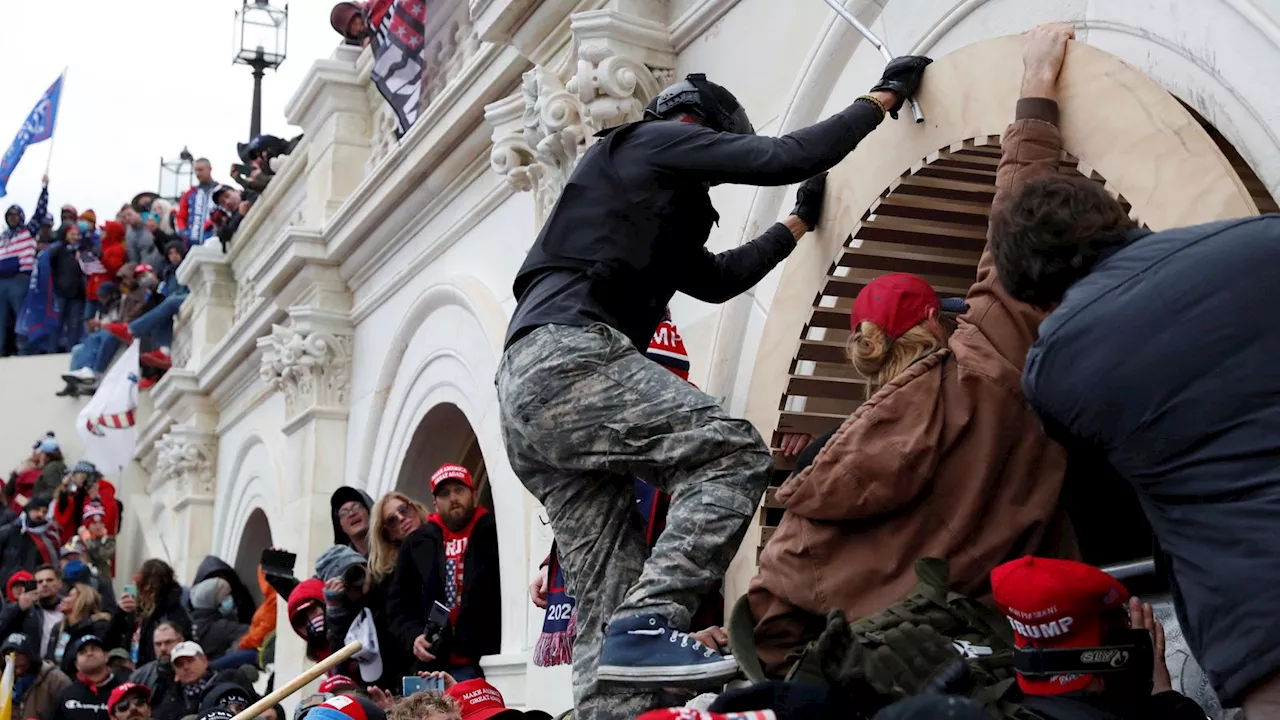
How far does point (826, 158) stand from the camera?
12.9 ft

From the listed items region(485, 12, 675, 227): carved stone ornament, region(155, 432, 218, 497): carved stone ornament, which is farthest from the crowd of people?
region(485, 12, 675, 227): carved stone ornament

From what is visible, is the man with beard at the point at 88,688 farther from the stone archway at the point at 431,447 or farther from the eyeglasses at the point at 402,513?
the eyeglasses at the point at 402,513

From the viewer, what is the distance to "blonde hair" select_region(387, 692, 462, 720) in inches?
185

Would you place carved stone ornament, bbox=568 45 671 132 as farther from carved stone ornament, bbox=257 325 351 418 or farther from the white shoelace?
carved stone ornament, bbox=257 325 351 418

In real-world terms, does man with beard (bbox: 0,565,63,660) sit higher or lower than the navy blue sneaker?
higher

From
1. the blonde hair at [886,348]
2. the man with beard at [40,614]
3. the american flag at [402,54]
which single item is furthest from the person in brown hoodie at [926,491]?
the man with beard at [40,614]

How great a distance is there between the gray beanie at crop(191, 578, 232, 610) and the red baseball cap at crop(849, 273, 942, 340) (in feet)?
32.1

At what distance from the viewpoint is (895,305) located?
12.9 ft

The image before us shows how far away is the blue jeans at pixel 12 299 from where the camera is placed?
927 inches

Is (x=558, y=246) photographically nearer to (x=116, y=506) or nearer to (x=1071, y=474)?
(x=1071, y=474)

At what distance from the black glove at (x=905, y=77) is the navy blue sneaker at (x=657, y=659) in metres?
2.10

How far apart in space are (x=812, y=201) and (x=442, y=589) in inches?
101

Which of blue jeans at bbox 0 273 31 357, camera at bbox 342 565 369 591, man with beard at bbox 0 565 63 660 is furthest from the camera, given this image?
blue jeans at bbox 0 273 31 357

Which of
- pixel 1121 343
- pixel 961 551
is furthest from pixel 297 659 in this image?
pixel 1121 343
